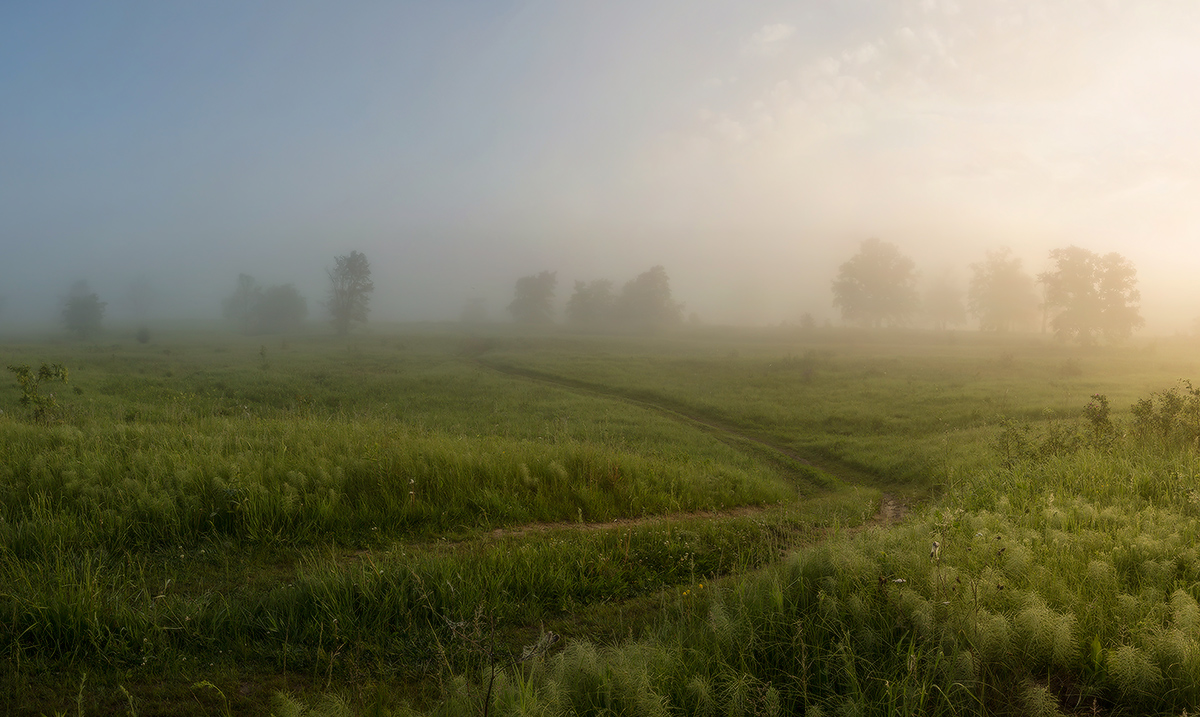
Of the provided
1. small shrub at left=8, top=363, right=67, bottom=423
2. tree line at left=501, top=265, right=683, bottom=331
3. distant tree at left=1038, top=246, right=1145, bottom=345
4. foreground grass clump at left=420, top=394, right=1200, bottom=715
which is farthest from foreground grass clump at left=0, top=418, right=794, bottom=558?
tree line at left=501, top=265, right=683, bottom=331

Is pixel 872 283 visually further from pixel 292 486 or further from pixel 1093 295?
pixel 292 486

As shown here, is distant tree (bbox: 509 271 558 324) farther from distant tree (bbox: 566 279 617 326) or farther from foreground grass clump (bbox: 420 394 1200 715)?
foreground grass clump (bbox: 420 394 1200 715)

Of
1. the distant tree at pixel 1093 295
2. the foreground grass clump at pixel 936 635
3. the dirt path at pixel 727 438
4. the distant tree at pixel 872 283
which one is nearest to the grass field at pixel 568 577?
the foreground grass clump at pixel 936 635

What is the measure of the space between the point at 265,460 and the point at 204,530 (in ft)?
5.80

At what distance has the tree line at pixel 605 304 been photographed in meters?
113

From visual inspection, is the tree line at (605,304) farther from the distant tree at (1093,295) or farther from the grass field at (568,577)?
the grass field at (568,577)

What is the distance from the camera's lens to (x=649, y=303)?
370ft

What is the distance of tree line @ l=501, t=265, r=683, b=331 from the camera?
112938mm

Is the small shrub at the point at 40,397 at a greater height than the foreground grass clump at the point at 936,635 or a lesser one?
greater

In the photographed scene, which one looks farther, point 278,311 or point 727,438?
point 278,311

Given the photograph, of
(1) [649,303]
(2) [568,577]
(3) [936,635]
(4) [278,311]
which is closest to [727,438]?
(2) [568,577]

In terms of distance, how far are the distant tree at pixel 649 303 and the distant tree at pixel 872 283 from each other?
115ft

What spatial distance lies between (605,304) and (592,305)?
2.85 meters

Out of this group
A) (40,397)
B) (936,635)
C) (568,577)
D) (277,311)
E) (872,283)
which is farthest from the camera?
(277,311)
